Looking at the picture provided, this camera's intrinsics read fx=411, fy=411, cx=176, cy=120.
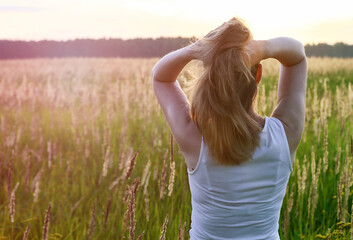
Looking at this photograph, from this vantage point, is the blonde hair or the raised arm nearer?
the blonde hair

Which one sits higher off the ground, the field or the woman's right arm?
the woman's right arm

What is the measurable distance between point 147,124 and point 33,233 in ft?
6.82

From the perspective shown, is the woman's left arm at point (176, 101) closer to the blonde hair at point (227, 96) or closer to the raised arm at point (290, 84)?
the blonde hair at point (227, 96)

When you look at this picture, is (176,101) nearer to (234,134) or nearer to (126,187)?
(234,134)

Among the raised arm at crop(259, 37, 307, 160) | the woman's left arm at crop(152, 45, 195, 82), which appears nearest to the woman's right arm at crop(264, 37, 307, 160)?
the raised arm at crop(259, 37, 307, 160)

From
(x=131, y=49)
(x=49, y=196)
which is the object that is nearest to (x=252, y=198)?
(x=49, y=196)

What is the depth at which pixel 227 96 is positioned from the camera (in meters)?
1.35

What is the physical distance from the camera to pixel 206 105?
1386mm

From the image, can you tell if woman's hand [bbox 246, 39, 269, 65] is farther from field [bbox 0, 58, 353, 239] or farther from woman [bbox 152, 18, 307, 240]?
field [bbox 0, 58, 353, 239]

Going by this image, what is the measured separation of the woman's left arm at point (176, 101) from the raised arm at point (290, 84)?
0.31 m

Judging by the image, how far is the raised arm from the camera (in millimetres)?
1493

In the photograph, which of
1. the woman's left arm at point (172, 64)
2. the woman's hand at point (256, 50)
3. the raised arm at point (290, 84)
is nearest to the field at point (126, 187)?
the woman's left arm at point (172, 64)

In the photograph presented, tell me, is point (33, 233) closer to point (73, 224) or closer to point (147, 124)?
point (73, 224)

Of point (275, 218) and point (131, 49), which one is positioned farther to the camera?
point (131, 49)
